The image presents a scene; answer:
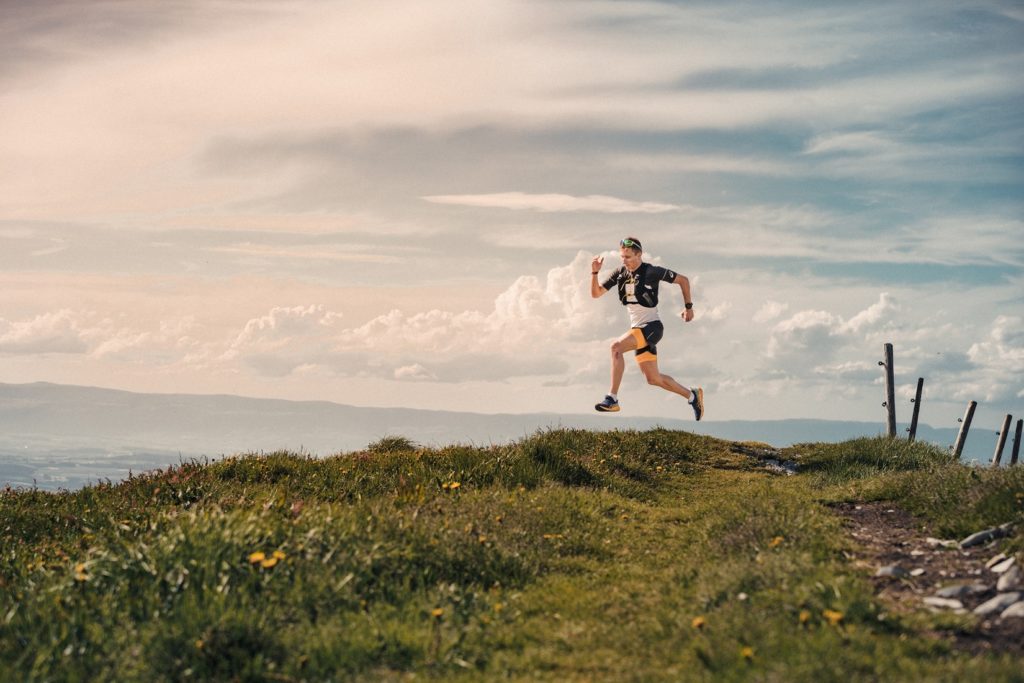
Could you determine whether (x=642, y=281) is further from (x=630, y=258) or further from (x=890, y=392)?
(x=890, y=392)

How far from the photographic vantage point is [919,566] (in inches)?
394

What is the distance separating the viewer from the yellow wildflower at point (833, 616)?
7.22 metres

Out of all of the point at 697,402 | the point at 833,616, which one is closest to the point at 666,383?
the point at 697,402

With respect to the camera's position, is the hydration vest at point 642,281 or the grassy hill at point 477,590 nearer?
the grassy hill at point 477,590

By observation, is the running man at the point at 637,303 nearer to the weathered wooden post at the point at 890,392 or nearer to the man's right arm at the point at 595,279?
the man's right arm at the point at 595,279

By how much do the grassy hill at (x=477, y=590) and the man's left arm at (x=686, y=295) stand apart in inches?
197

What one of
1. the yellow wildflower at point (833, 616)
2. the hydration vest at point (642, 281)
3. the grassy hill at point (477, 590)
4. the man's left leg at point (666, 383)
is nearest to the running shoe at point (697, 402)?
the man's left leg at point (666, 383)

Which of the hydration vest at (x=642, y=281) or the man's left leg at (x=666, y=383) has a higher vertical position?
the hydration vest at (x=642, y=281)

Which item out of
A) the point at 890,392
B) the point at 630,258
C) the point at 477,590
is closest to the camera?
the point at 477,590

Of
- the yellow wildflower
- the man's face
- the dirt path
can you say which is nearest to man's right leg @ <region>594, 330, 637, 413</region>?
the man's face

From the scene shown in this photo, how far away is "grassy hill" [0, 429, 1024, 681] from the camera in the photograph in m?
7.14

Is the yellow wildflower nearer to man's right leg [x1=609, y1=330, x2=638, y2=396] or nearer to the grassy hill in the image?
the grassy hill

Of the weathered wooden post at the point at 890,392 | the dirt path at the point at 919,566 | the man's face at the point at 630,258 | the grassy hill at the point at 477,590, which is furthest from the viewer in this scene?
the weathered wooden post at the point at 890,392

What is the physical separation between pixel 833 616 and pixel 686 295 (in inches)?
Answer: 459
